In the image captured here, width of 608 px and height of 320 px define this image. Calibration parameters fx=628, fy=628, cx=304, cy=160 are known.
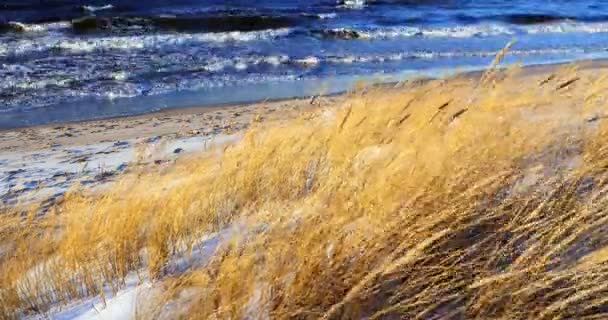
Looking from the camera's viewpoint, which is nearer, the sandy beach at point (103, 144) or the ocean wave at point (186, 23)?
the sandy beach at point (103, 144)

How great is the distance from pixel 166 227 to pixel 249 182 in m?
0.68

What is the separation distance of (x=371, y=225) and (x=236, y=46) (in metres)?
14.8

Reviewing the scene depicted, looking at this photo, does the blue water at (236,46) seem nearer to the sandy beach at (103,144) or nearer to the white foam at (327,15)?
the white foam at (327,15)

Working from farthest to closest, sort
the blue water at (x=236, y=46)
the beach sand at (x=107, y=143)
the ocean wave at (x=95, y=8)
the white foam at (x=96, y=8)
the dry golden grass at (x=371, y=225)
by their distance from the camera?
1. the white foam at (x=96, y=8)
2. the ocean wave at (x=95, y=8)
3. the blue water at (x=236, y=46)
4. the beach sand at (x=107, y=143)
5. the dry golden grass at (x=371, y=225)

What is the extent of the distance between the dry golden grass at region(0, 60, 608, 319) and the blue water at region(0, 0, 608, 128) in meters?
5.74

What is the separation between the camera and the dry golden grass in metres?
2.59

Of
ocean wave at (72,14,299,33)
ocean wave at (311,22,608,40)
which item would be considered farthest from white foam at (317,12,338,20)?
ocean wave at (311,22,608,40)

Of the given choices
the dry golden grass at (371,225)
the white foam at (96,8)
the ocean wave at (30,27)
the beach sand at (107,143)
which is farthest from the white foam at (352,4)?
the dry golden grass at (371,225)

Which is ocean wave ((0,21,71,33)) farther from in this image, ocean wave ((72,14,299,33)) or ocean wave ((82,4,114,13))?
ocean wave ((82,4,114,13))

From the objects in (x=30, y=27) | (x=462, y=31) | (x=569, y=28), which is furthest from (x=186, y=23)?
(x=569, y=28)

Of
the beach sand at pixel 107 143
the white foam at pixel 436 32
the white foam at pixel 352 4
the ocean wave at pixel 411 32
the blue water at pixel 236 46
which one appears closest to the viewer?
the beach sand at pixel 107 143

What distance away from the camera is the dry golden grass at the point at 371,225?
259 cm

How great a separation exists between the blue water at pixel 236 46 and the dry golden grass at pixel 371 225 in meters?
5.74

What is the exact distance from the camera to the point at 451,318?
2.63m
